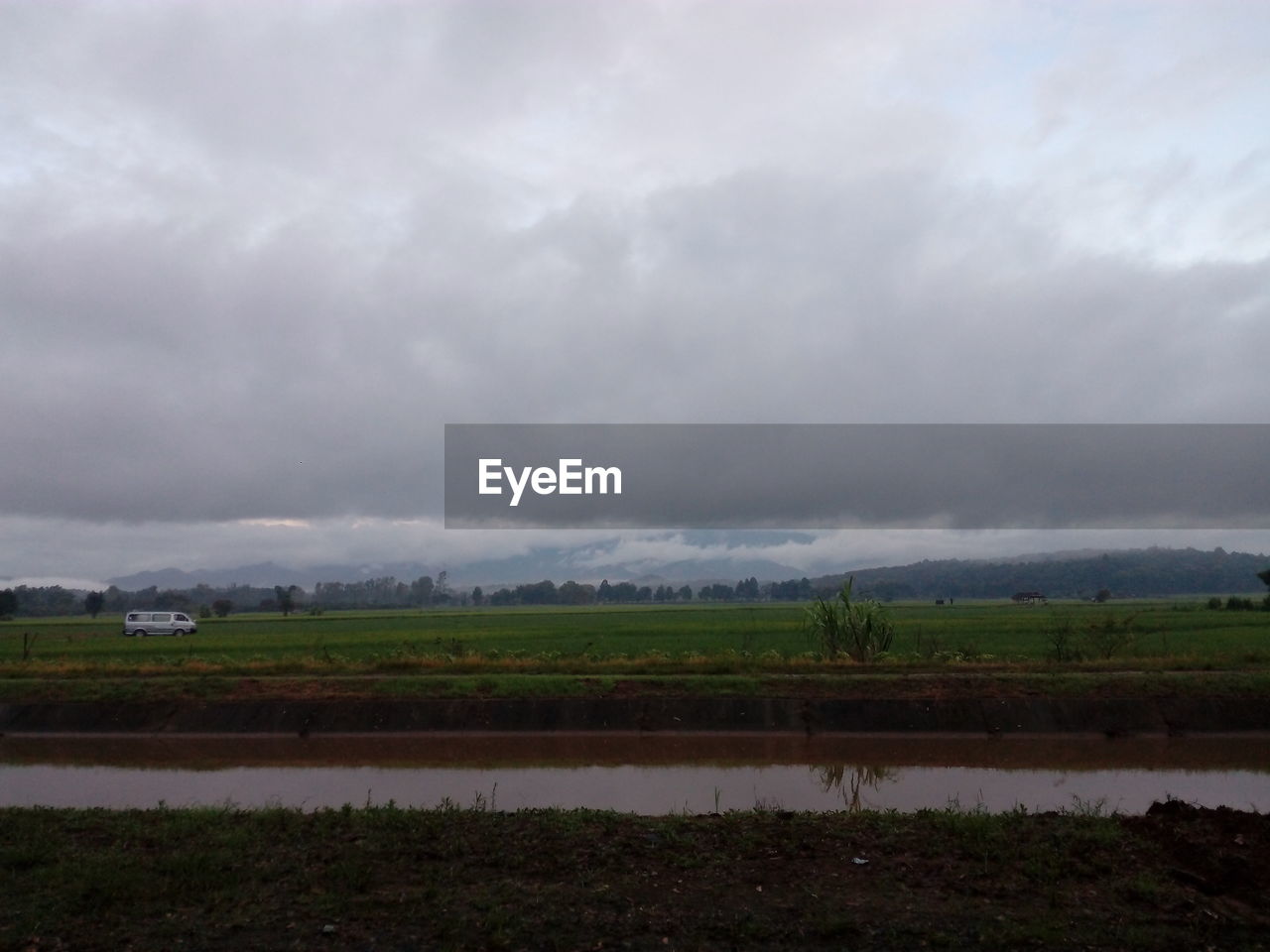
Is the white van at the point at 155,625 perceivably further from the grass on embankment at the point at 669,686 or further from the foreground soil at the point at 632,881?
the foreground soil at the point at 632,881

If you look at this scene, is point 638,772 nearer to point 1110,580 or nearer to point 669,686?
point 669,686

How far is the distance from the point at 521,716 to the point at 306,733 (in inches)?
181

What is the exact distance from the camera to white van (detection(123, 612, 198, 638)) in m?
56.0

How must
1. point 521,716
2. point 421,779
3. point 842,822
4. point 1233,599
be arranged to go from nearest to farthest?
point 842,822, point 421,779, point 521,716, point 1233,599

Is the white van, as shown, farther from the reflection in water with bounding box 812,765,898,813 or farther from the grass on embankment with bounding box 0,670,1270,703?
the reflection in water with bounding box 812,765,898,813

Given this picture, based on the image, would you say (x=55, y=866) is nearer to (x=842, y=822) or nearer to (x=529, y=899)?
(x=529, y=899)

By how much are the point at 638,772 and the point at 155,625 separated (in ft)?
168

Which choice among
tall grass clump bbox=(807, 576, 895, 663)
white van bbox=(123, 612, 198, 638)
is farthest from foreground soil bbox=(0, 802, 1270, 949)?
white van bbox=(123, 612, 198, 638)

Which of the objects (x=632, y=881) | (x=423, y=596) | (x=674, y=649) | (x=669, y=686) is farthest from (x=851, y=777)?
(x=423, y=596)

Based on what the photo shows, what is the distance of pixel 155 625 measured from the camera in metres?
56.5

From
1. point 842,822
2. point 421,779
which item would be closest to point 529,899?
point 842,822

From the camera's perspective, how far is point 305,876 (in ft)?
25.9

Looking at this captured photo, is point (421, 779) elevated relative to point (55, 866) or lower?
lower

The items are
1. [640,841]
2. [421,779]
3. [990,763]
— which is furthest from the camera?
[990,763]
